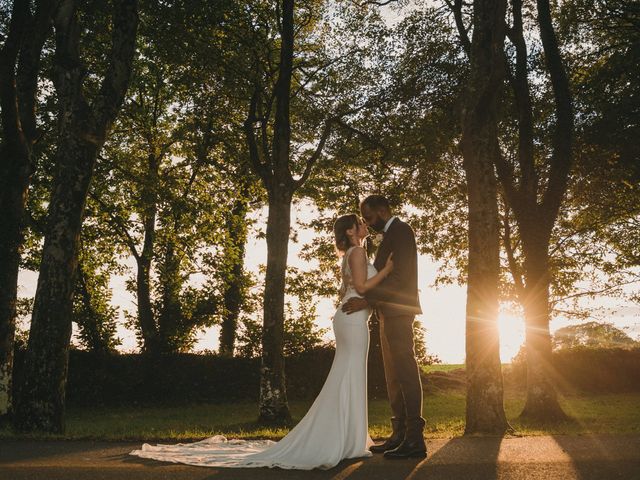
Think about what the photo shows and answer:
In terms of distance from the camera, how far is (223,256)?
28.5 meters

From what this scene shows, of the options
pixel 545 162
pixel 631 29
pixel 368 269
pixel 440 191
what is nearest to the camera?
pixel 368 269

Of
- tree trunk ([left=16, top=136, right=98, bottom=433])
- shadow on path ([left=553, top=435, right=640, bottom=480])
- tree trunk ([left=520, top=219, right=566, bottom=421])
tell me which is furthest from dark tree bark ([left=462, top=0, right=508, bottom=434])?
tree trunk ([left=520, top=219, right=566, bottom=421])

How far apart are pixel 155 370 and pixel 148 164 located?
9176 mm

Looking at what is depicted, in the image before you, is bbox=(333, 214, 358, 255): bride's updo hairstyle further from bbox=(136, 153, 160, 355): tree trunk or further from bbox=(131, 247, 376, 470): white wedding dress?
bbox=(136, 153, 160, 355): tree trunk

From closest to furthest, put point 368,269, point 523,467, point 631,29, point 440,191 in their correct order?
point 523,467 < point 368,269 < point 631,29 < point 440,191

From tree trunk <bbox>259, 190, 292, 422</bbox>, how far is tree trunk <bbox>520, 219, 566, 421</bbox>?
665cm

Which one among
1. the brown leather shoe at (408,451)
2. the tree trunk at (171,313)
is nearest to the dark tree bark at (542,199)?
the brown leather shoe at (408,451)

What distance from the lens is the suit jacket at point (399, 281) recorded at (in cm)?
732

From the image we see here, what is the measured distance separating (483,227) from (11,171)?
9.98 meters

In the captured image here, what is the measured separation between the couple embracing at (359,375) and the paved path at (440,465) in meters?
0.30

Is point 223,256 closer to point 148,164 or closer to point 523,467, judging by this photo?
point 148,164

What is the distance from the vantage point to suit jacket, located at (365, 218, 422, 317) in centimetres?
732

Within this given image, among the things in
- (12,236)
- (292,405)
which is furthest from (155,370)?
(12,236)

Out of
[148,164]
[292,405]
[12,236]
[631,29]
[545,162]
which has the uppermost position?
[631,29]
